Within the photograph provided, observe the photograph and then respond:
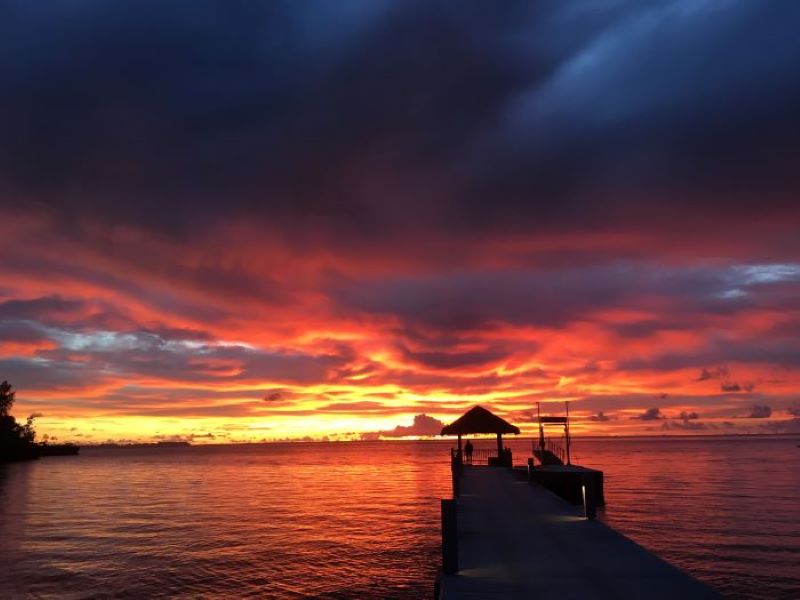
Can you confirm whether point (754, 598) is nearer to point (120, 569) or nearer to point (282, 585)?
point (282, 585)

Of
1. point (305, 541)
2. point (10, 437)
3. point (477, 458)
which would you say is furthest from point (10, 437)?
point (305, 541)

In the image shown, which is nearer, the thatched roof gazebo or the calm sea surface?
the calm sea surface

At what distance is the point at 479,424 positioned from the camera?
37.9 m

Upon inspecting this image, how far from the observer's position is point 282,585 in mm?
20969

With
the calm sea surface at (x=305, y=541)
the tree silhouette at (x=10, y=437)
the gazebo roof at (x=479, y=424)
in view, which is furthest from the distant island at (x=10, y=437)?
the gazebo roof at (x=479, y=424)

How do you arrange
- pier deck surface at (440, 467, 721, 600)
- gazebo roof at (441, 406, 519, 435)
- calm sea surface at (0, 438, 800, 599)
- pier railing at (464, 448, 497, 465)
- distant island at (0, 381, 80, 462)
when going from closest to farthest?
pier deck surface at (440, 467, 721, 600) → calm sea surface at (0, 438, 800, 599) → gazebo roof at (441, 406, 519, 435) → pier railing at (464, 448, 497, 465) → distant island at (0, 381, 80, 462)

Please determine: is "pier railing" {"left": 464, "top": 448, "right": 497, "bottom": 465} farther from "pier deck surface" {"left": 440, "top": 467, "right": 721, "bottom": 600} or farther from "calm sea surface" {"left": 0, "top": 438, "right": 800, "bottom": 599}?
"pier deck surface" {"left": 440, "top": 467, "right": 721, "bottom": 600}

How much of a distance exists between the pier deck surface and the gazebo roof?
17.1 meters

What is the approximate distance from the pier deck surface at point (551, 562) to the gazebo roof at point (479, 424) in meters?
17.1

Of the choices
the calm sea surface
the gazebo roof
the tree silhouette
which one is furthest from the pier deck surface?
the tree silhouette

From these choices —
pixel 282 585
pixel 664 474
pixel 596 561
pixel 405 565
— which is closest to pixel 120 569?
pixel 282 585

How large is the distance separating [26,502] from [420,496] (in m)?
35.9

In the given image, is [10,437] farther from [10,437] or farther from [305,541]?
[305,541]

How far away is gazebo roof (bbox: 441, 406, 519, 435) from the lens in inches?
1479
